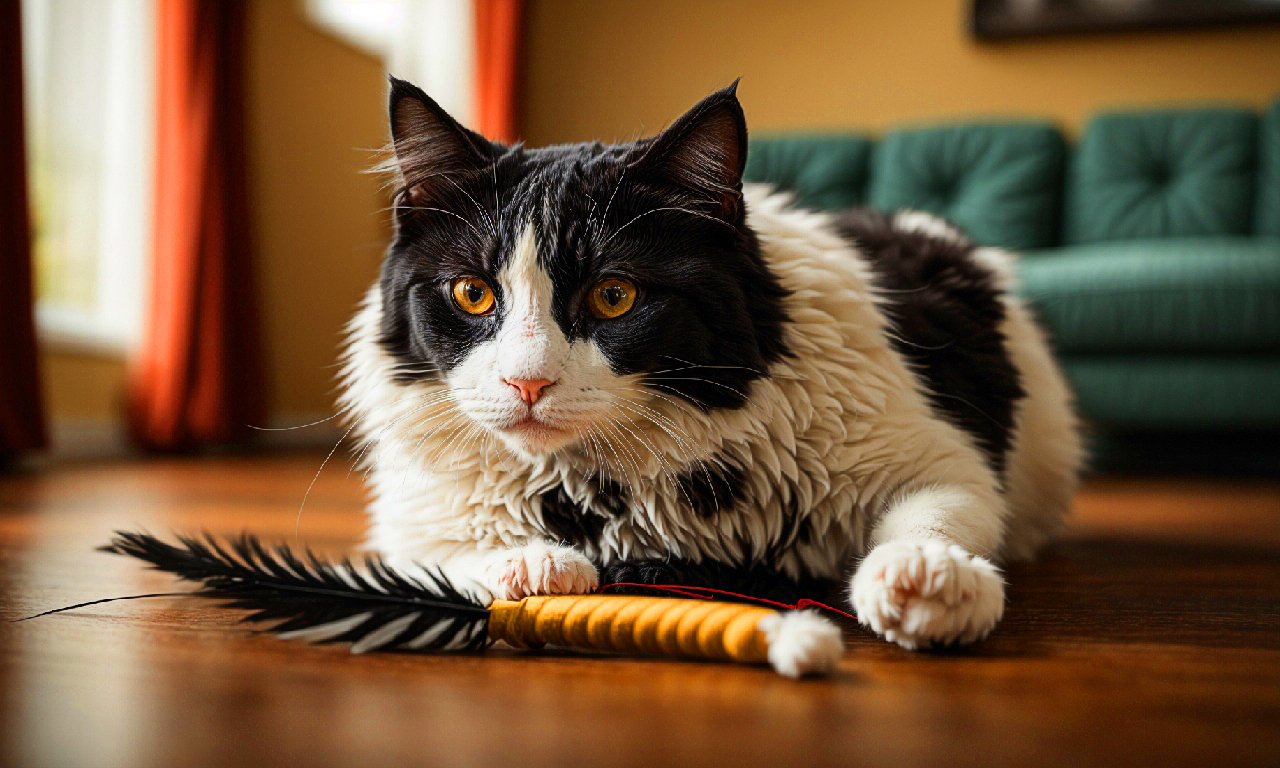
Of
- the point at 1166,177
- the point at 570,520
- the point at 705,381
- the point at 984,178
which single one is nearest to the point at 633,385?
the point at 705,381

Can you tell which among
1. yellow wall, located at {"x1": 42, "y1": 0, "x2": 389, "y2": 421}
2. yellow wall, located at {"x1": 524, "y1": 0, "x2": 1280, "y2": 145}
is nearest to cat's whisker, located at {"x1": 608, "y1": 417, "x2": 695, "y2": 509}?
yellow wall, located at {"x1": 42, "y1": 0, "x2": 389, "y2": 421}

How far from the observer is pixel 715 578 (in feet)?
3.70

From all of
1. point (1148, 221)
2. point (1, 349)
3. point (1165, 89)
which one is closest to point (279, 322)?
point (1, 349)

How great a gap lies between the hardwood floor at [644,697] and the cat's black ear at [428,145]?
Result: 0.52 metres

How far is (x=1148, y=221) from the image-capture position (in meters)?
4.07

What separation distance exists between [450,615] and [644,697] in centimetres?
25

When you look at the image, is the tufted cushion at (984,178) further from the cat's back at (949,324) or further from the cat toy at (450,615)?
the cat toy at (450,615)

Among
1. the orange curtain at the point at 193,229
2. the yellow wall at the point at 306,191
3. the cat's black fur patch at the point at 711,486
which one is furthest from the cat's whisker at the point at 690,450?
the yellow wall at the point at 306,191

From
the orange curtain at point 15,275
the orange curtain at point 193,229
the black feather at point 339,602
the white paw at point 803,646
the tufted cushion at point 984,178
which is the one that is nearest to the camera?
the white paw at point 803,646

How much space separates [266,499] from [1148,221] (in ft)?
11.2

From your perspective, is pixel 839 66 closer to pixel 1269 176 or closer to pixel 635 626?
pixel 1269 176

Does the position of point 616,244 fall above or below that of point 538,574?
above

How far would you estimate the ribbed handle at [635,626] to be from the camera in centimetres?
86

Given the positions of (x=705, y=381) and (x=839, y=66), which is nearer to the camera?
(x=705, y=381)
